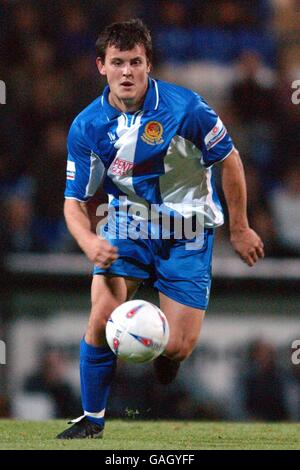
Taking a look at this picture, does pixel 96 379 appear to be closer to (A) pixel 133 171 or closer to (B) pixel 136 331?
(B) pixel 136 331

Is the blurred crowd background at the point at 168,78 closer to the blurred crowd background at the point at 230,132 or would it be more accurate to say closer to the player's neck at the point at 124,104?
the blurred crowd background at the point at 230,132

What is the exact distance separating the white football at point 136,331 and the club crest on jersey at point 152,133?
897 mm

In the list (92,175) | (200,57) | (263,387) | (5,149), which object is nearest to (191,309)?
(92,175)

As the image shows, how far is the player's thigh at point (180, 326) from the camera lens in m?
5.84

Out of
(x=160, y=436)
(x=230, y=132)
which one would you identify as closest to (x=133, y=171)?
(x=160, y=436)

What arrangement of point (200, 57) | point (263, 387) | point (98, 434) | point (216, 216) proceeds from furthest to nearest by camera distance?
point (200, 57) < point (263, 387) < point (216, 216) < point (98, 434)

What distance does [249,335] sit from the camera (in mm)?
10312

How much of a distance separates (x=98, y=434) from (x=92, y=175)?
1369 mm

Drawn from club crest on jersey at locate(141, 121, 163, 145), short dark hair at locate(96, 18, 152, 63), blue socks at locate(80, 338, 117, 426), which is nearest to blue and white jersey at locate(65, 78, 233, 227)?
club crest on jersey at locate(141, 121, 163, 145)

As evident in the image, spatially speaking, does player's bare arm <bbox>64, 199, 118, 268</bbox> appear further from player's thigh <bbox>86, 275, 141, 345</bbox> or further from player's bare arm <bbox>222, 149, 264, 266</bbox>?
player's bare arm <bbox>222, 149, 264, 266</bbox>

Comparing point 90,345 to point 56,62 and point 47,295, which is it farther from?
point 56,62

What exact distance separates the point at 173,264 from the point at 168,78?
18.0 feet

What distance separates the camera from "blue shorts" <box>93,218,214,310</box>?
18.9 ft

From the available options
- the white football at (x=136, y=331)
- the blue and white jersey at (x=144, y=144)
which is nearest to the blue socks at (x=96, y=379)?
the white football at (x=136, y=331)
